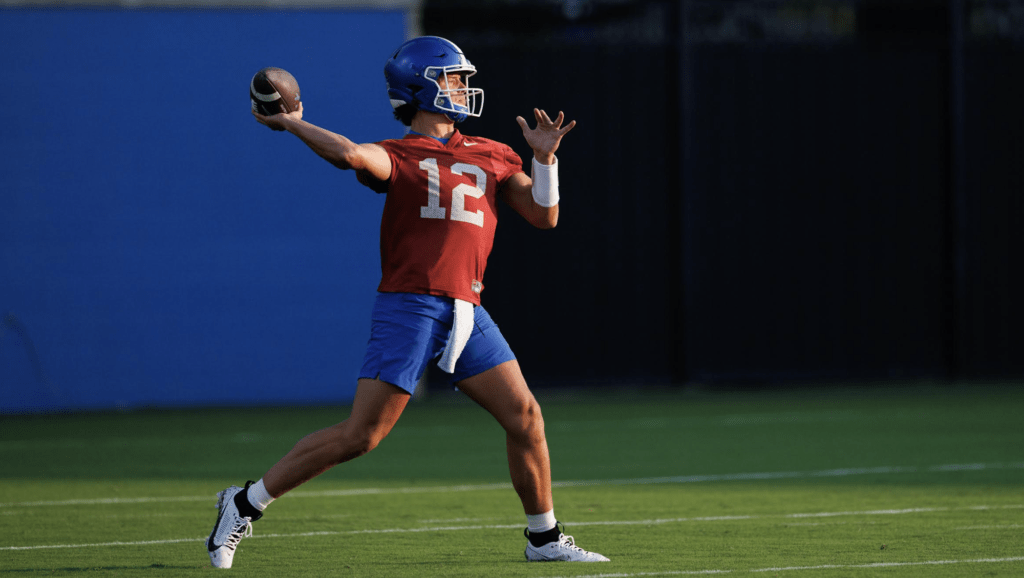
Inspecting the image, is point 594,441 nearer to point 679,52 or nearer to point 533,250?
point 533,250

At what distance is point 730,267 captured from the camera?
16500 millimetres

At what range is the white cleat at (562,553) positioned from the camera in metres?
6.12

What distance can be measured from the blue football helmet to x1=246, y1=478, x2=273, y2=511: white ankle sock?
1.72 m

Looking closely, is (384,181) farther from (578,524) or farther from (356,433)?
(578,524)

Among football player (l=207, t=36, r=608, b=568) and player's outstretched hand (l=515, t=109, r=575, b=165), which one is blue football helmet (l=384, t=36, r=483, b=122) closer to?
football player (l=207, t=36, r=608, b=568)

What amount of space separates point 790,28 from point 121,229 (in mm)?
7670

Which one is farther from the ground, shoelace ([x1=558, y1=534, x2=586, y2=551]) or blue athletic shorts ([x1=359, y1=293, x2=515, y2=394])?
blue athletic shorts ([x1=359, y1=293, x2=515, y2=394])

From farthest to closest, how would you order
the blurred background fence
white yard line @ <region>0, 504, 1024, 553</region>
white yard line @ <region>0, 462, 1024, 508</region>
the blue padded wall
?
the blurred background fence
the blue padded wall
white yard line @ <region>0, 462, 1024, 508</region>
white yard line @ <region>0, 504, 1024, 553</region>

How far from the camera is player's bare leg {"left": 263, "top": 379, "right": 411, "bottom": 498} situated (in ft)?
19.1

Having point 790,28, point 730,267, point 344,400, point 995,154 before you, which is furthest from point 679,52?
point 344,400

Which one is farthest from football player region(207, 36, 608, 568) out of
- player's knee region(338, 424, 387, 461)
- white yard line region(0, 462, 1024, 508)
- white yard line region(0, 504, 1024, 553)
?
white yard line region(0, 462, 1024, 508)

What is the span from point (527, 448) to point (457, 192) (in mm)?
1111

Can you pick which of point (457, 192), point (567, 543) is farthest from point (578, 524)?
point (457, 192)

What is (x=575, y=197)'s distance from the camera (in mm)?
15938
